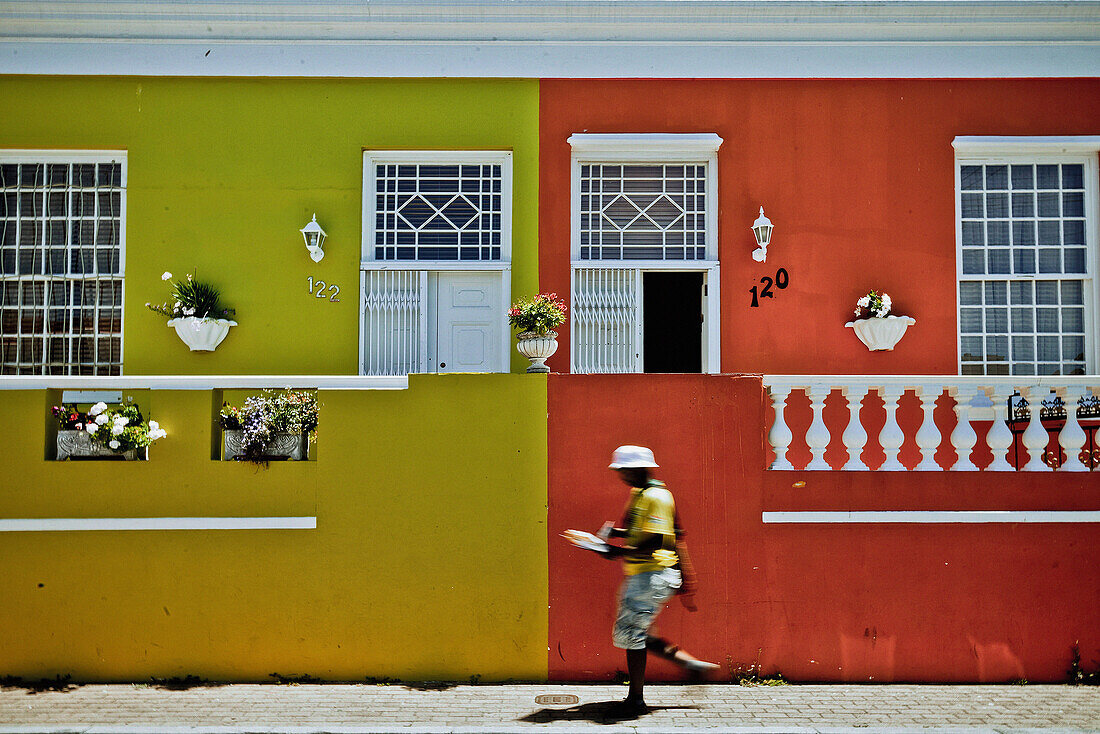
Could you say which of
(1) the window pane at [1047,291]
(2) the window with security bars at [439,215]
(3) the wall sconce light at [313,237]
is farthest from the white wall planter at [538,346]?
(1) the window pane at [1047,291]

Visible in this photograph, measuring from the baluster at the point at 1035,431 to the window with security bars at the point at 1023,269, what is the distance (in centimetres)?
184

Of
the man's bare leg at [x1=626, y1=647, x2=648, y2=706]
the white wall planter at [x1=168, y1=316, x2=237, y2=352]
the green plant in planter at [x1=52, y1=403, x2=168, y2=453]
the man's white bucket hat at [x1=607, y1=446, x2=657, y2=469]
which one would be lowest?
the man's bare leg at [x1=626, y1=647, x2=648, y2=706]

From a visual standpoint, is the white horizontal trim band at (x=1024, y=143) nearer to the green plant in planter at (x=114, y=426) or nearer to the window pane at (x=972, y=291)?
the window pane at (x=972, y=291)

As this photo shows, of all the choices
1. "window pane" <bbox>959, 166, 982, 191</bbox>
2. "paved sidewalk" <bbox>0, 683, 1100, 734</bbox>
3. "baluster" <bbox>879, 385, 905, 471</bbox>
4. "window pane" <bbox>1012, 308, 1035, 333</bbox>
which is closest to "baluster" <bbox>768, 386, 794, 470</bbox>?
"baluster" <bbox>879, 385, 905, 471</bbox>

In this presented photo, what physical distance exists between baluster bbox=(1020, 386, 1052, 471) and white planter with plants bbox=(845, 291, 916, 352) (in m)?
1.59

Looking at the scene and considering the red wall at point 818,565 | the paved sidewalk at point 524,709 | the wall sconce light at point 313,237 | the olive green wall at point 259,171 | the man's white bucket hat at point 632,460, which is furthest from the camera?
the olive green wall at point 259,171

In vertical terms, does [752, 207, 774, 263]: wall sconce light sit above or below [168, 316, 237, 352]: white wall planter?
above

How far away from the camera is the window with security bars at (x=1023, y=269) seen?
8844mm

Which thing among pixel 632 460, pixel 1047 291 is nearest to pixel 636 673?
pixel 632 460

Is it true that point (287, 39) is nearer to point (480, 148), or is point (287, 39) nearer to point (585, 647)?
point (480, 148)

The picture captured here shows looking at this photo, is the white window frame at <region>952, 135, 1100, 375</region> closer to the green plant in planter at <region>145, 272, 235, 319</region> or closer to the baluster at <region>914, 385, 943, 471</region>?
the baluster at <region>914, 385, 943, 471</region>

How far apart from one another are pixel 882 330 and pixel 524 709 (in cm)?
475

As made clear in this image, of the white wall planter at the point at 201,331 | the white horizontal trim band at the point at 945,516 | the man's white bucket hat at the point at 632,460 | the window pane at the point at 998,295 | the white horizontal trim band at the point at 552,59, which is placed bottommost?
the white horizontal trim band at the point at 945,516

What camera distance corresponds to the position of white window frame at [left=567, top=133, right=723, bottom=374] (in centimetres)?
866
